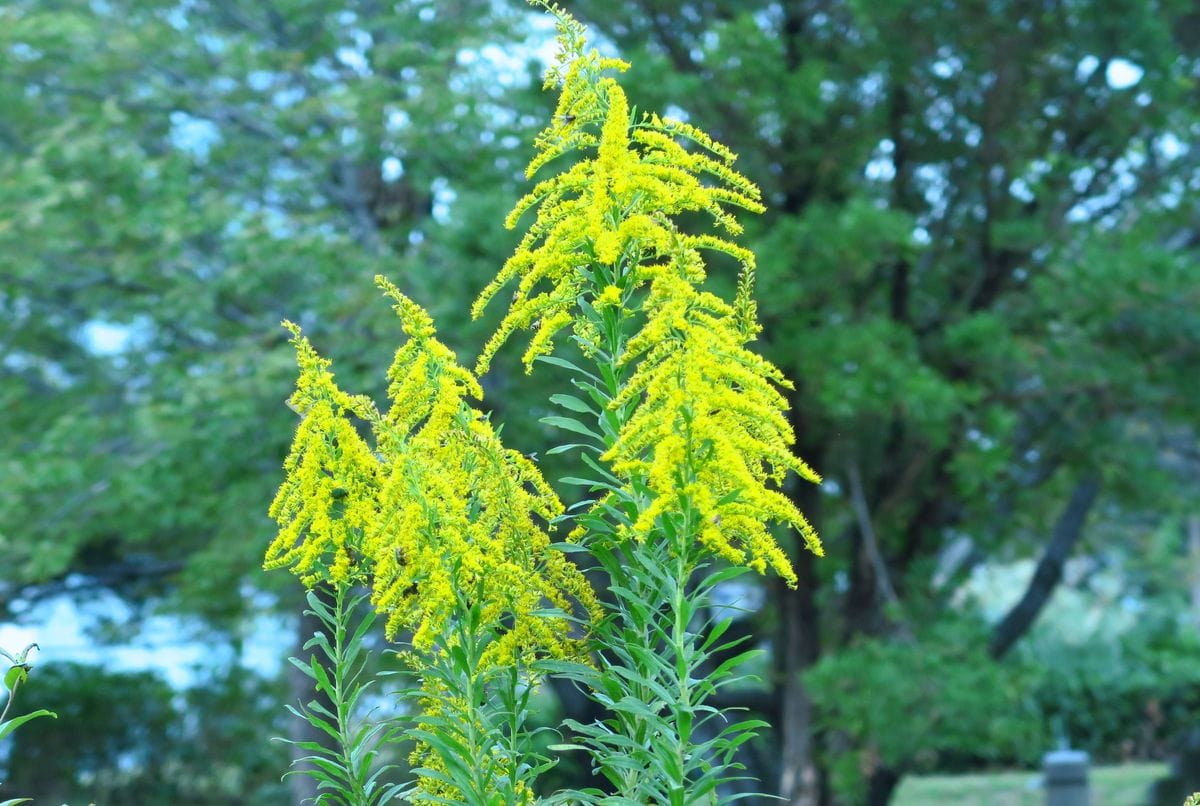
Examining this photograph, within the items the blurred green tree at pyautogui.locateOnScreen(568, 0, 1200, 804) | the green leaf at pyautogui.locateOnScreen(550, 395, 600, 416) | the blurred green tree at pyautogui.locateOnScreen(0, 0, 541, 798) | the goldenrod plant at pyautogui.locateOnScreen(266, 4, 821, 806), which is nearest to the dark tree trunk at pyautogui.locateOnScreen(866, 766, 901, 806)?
the blurred green tree at pyautogui.locateOnScreen(568, 0, 1200, 804)

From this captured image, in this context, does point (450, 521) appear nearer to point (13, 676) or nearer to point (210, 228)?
point (13, 676)

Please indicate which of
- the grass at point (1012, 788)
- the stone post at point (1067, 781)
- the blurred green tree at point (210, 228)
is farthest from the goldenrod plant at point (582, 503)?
the grass at point (1012, 788)

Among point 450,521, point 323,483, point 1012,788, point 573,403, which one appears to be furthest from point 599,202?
point 1012,788

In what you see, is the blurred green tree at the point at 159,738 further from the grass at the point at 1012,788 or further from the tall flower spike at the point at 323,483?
the tall flower spike at the point at 323,483

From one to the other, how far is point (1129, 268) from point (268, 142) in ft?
23.5

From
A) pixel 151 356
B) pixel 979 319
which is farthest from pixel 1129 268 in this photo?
pixel 151 356

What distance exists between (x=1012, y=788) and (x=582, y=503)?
1374cm

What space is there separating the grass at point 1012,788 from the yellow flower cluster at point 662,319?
37.4 feet

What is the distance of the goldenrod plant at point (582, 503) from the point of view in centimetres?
236

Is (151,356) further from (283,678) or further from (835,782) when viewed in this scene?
(835,782)

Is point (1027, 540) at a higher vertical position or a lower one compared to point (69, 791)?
higher

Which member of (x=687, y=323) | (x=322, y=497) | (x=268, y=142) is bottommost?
(x=322, y=497)

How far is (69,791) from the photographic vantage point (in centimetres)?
1299

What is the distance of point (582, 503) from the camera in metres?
2.55
